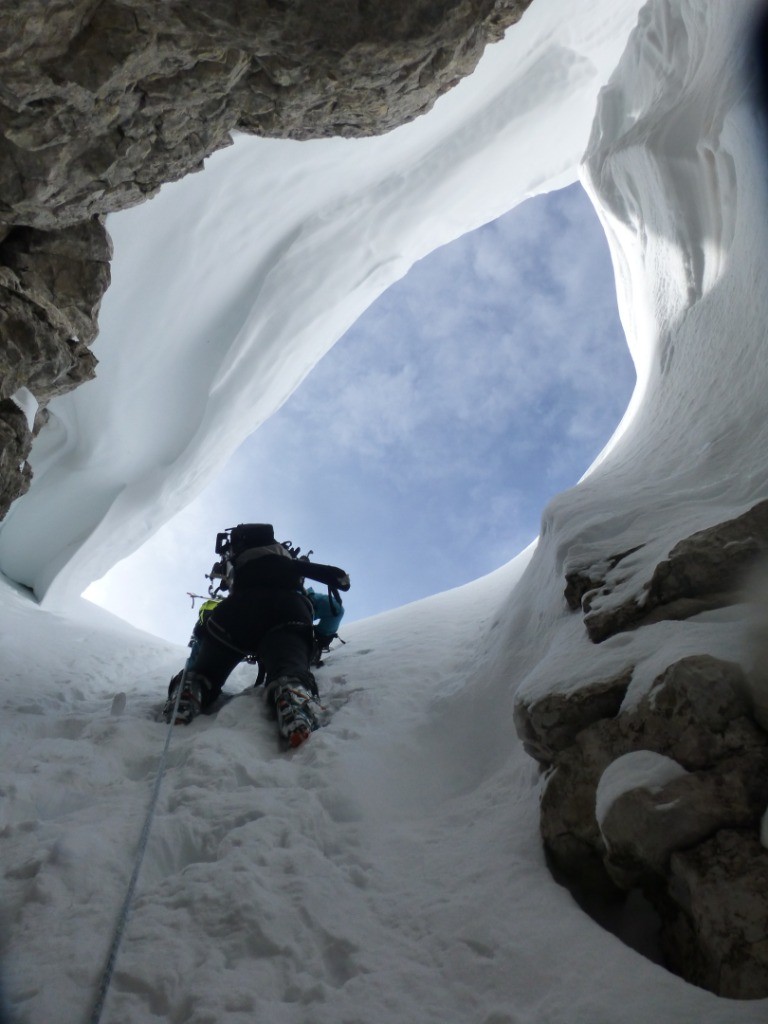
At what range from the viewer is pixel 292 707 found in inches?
139

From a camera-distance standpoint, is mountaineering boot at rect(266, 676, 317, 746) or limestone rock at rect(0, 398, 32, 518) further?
limestone rock at rect(0, 398, 32, 518)

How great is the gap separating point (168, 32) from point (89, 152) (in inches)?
32.3

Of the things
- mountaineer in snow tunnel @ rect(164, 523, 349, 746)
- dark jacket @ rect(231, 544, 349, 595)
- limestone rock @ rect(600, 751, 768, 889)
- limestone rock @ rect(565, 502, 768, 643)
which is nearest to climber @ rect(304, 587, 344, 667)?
mountaineer in snow tunnel @ rect(164, 523, 349, 746)

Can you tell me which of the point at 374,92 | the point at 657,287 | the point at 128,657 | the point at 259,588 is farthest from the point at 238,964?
the point at 657,287

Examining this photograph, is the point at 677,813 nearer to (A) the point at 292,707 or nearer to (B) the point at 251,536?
(A) the point at 292,707

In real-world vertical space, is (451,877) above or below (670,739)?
below

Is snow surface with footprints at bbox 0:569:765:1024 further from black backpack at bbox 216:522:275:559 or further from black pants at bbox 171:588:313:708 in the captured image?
black backpack at bbox 216:522:275:559

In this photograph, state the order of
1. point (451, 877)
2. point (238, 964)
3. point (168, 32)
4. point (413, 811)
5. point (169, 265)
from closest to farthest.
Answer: point (238, 964)
point (451, 877)
point (413, 811)
point (168, 32)
point (169, 265)

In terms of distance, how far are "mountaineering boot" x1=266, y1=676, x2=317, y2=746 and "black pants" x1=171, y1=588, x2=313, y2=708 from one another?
0.19 m

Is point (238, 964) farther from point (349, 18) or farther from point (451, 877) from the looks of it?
point (349, 18)

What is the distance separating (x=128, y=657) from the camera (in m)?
6.34

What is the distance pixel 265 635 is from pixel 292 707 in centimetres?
92

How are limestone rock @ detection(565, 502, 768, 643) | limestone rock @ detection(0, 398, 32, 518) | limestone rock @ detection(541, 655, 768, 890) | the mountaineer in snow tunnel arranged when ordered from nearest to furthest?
limestone rock @ detection(541, 655, 768, 890), limestone rock @ detection(565, 502, 768, 643), the mountaineer in snow tunnel, limestone rock @ detection(0, 398, 32, 518)

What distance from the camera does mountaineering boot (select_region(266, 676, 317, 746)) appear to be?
3338 millimetres
